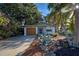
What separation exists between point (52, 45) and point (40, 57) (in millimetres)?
277

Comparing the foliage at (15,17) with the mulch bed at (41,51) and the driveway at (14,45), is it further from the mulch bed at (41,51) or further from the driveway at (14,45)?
the mulch bed at (41,51)

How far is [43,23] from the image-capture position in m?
4.14

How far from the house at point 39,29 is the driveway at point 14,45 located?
0.09 metres

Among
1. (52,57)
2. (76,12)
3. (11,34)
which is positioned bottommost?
(52,57)

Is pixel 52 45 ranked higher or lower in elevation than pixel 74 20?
lower

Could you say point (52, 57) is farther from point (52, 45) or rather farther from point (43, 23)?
point (43, 23)

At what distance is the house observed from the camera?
4.12 meters

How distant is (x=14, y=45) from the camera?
4.15 metres

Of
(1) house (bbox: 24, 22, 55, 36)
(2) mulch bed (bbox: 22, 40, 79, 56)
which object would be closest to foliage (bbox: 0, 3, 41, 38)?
(1) house (bbox: 24, 22, 55, 36)

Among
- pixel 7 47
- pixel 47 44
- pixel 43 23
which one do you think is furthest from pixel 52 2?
pixel 7 47

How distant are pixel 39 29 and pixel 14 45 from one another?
484 mm

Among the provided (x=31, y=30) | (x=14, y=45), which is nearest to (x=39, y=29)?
(x=31, y=30)

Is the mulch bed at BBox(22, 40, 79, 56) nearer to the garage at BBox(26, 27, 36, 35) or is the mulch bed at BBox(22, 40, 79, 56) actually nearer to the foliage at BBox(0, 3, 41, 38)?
the garage at BBox(26, 27, 36, 35)

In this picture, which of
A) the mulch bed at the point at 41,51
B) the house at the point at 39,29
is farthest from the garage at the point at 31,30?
the mulch bed at the point at 41,51
